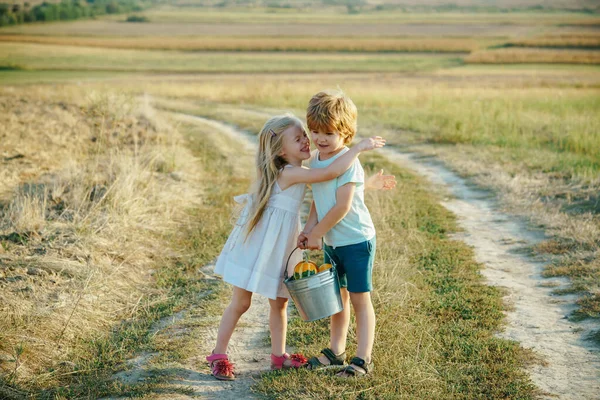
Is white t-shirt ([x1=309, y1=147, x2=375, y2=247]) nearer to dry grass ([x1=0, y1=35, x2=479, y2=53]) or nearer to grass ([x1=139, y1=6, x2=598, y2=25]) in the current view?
dry grass ([x1=0, y1=35, x2=479, y2=53])

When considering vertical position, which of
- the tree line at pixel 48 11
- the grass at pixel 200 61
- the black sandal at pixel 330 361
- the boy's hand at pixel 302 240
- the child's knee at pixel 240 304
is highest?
the tree line at pixel 48 11

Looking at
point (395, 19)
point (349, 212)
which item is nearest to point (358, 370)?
point (349, 212)

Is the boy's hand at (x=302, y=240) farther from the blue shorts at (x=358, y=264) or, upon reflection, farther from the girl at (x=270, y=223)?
the blue shorts at (x=358, y=264)

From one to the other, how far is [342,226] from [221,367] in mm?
1212

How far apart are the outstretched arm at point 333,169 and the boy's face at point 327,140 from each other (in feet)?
0.34

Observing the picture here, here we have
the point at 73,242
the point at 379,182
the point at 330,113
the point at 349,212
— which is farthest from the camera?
the point at 73,242

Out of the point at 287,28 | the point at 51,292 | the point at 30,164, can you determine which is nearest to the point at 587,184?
the point at 51,292

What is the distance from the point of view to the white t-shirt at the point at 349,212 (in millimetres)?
3950

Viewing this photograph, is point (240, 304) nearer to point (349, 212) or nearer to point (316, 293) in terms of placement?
point (316, 293)

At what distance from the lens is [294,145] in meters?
4.07

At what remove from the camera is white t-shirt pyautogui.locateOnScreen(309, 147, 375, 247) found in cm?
395

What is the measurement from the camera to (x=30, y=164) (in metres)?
10.0

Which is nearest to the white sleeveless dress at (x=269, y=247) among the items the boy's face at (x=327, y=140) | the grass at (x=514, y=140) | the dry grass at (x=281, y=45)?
the boy's face at (x=327, y=140)

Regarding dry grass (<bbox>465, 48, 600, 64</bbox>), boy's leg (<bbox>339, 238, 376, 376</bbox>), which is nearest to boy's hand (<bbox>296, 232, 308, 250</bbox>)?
boy's leg (<bbox>339, 238, 376, 376</bbox>)
